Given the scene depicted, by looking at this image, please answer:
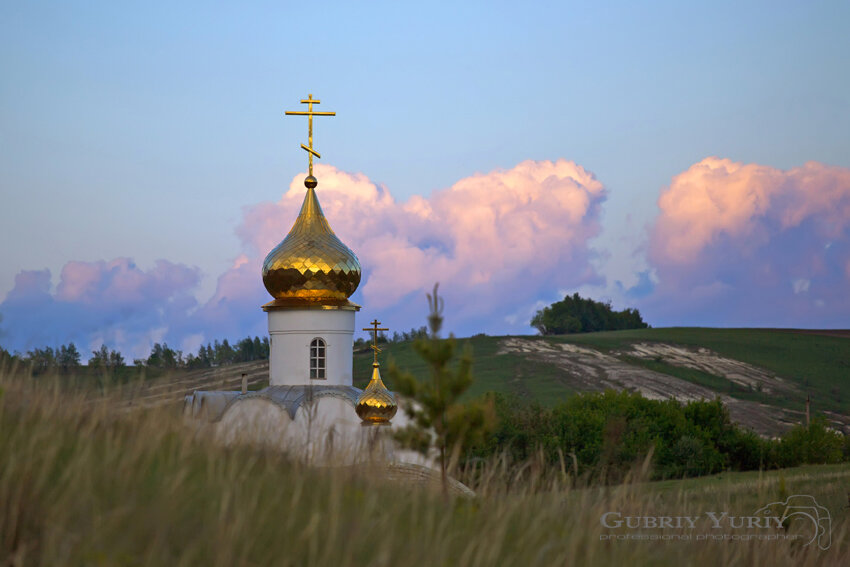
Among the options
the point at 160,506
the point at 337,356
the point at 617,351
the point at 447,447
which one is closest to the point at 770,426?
the point at 617,351

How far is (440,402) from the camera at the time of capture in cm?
786

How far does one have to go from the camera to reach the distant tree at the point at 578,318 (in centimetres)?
11275

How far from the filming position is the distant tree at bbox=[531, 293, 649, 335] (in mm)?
112750

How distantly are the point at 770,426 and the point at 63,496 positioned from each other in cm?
6279

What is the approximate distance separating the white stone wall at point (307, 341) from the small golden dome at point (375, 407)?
1.79 metres

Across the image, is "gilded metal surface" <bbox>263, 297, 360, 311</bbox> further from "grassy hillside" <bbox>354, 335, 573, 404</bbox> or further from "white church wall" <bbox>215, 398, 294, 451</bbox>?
"grassy hillside" <bbox>354, 335, 573, 404</bbox>

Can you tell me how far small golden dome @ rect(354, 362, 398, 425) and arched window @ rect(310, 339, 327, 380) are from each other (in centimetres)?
211

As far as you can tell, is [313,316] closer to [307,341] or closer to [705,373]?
[307,341]

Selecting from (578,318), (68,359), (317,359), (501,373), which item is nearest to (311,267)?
(317,359)

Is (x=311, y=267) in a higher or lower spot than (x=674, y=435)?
higher

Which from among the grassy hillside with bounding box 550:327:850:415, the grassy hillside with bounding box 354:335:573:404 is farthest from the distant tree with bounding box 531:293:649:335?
the grassy hillside with bounding box 354:335:573:404

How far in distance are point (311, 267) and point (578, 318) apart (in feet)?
290

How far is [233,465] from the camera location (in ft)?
17.1

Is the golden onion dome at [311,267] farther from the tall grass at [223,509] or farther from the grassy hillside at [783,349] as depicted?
the grassy hillside at [783,349]
